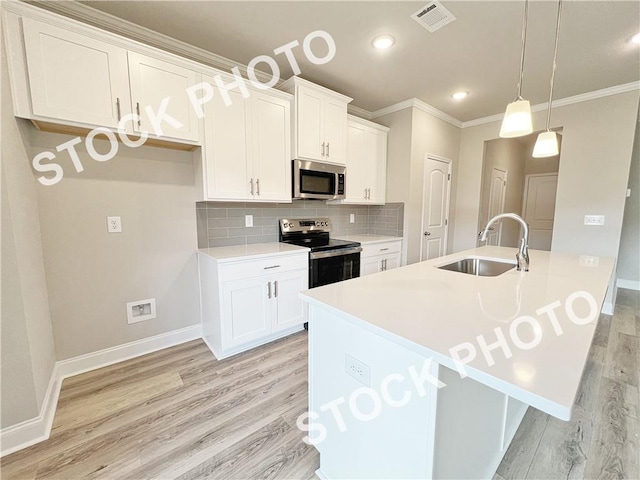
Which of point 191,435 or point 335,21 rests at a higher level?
point 335,21

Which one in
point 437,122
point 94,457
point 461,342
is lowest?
point 94,457

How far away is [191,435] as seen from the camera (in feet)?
5.11

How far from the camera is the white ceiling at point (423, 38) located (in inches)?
74.4

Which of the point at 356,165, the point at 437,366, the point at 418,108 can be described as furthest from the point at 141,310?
the point at 418,108

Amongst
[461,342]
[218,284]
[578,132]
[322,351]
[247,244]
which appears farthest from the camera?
[578,132]

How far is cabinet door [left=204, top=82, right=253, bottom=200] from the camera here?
2.29 meters

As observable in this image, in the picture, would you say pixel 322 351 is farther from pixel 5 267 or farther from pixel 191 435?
pixel 5 267

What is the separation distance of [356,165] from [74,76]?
269 cm

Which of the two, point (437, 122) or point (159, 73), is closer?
point (159, 73)

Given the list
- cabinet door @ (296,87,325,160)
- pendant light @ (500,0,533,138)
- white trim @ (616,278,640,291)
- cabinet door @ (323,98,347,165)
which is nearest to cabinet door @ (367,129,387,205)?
cabinet door @ (323,98,347,165)

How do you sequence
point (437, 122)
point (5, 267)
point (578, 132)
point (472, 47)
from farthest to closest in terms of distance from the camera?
point (437, 122), point (578, 132), point (472, 47), point (5, 267)

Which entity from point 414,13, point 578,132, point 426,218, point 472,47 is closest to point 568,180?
point 578,132

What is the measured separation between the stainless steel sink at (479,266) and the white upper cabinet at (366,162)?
1.64 meters

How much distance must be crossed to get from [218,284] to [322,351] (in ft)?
4.24
